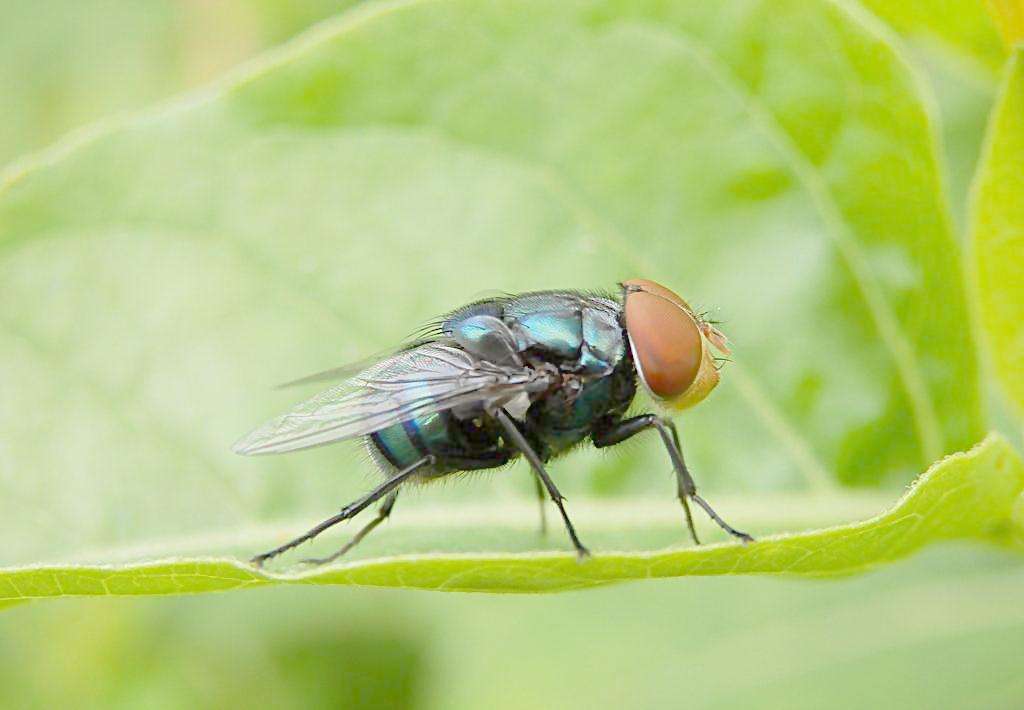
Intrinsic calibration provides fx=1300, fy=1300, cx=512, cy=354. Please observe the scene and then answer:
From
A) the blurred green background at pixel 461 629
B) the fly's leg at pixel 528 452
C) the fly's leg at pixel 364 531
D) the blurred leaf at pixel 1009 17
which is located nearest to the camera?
the blurred leaf at pixel 1009 17

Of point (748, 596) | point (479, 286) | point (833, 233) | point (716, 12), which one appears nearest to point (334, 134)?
point (479, 286)

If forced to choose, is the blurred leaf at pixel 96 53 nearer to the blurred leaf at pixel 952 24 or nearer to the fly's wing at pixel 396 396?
the fly's wing at pixel 396 396

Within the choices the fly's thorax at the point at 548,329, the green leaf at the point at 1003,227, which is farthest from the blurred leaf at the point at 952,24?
the fly's thorax at the point at 548,329

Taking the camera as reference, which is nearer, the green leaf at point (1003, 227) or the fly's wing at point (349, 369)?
the green leaf at point (1003, 227)

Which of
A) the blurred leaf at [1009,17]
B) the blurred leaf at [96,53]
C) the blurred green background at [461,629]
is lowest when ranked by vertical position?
the blurred green background at [461,629]

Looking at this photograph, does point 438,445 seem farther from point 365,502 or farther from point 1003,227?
point 1003,227

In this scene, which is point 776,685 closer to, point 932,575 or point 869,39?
point 932,575
